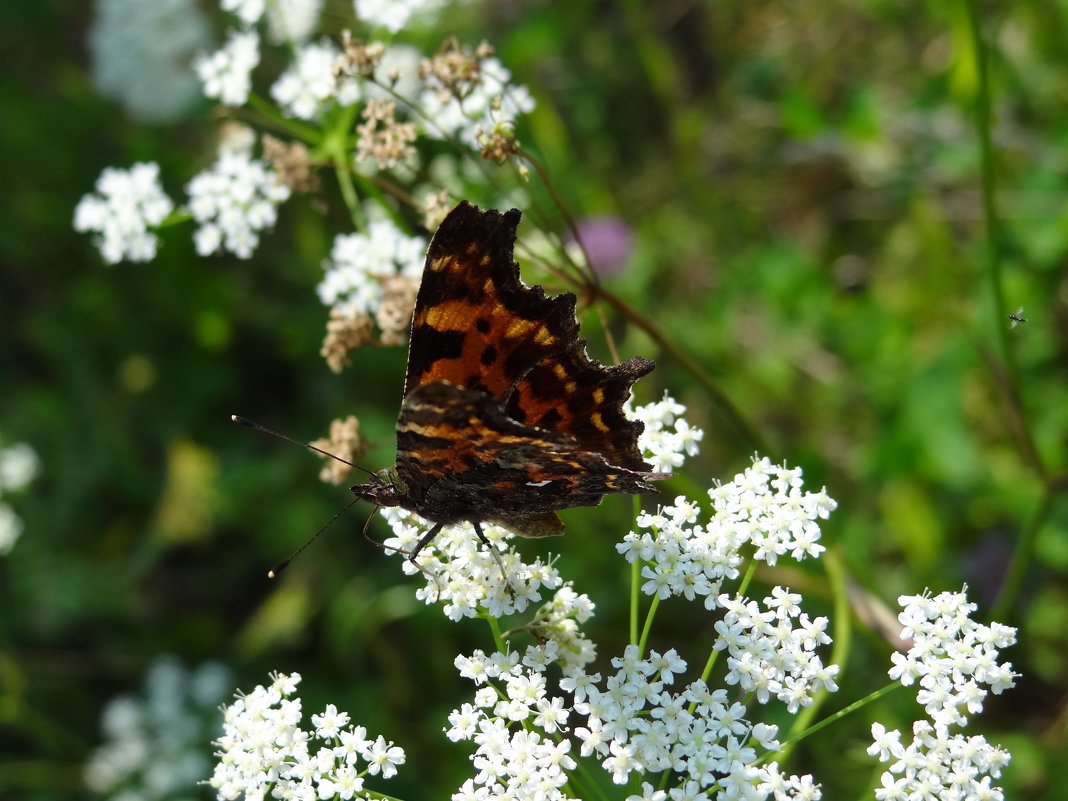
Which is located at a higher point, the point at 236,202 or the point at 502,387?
the point at 236,202

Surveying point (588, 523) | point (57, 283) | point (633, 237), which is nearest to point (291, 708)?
point (588, 523)

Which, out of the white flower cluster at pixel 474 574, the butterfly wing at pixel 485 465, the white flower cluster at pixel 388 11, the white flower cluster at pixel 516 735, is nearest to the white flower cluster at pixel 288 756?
the white flower cluster at pixel 516 735

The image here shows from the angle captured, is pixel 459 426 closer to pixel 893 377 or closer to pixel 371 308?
pixel 371 308

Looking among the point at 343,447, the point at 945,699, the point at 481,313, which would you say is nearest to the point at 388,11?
the point at 481,313

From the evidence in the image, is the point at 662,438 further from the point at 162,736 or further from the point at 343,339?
the point at 162,736

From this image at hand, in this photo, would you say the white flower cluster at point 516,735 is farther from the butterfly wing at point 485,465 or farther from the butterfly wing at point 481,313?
the butterfly wing at point 481,313

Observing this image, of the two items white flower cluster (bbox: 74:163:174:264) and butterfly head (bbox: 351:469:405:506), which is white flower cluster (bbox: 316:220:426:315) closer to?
white flower cluster (bbox: 74:163:174:264)
